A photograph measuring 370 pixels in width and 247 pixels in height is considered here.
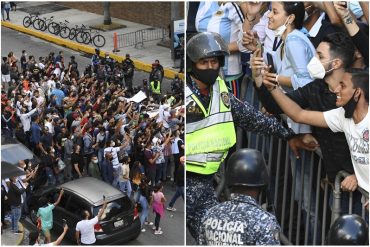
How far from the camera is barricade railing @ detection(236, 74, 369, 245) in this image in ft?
15.3

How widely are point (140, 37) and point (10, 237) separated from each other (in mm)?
12095

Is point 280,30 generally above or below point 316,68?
above

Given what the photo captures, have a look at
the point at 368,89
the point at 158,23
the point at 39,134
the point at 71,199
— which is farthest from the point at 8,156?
the point at 158,23

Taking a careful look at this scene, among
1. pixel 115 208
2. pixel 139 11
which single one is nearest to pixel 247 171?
pixel 115 208

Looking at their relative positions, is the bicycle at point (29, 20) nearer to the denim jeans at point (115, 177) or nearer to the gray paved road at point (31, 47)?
the gray paved road at point (31, 47)

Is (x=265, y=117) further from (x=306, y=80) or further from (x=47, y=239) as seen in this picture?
(x=47, y=239)

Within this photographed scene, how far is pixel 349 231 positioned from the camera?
11.5 ft

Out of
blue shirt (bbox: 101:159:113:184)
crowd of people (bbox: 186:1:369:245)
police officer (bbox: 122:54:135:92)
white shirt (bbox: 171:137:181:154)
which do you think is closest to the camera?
crowd of people (bbox: 186:1:369:245)

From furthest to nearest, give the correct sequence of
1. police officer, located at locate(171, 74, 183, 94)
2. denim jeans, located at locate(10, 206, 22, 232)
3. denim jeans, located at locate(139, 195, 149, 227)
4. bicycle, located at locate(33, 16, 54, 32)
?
bicycle, located at locate(33, 16, 54, 32), police officer, located at locate(171, 74, 183, 94), denim jeans, located at locate(139, 195, 149, 227), denim jeans, located at locate(10, 206, 22, 232)

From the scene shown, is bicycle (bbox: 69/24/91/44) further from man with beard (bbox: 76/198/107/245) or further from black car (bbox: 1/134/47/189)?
man with beard (bbox: 76/198/107/245)

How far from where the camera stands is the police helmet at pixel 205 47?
452 cm

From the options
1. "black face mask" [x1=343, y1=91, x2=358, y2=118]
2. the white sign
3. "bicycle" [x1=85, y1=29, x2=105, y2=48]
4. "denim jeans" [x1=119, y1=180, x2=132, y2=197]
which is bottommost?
"denim jeans" [x1=119, y1=180, x2=132, y2=197]

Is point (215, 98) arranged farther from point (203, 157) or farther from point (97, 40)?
point (97, 40)

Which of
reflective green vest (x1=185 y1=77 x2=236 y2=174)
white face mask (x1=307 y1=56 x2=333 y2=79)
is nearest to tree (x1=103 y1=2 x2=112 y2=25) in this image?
reflective green vest (x1=185 y1=77 x2=236 y2=174)
